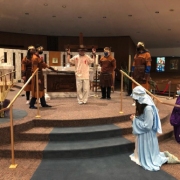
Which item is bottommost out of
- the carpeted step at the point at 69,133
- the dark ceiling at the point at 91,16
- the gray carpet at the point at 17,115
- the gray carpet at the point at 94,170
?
the gray carpet at the point at 94,170

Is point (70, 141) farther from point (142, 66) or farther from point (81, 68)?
point (142, 66)

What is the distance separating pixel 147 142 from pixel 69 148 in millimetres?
1220

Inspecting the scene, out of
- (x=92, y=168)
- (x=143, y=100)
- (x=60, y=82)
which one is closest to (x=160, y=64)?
(x=60, y=82)

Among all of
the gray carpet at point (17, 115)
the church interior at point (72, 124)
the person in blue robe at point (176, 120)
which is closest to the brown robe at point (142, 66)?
the church interior at point (72, 124)

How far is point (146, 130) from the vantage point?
3.09m

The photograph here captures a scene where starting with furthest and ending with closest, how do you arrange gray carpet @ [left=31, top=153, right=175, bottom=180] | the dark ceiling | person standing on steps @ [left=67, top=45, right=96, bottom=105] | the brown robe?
the dark ceiling < person standing on steps @ [left=67, top=45, right=96, bottom=105] < the brown robe < gray carpet @ [left=31, top=153, right=175, bottom=180]

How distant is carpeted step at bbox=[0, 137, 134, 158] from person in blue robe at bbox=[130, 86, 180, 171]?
50cm

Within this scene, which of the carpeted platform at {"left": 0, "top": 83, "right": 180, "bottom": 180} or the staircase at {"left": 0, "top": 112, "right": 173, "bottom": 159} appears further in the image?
the staircase at {"left": 0, "top": 112, "right": 173, "bottom": 159}

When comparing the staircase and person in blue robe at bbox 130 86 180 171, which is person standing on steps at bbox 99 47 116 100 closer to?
the staircase

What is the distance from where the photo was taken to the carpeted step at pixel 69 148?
3367 millimetres

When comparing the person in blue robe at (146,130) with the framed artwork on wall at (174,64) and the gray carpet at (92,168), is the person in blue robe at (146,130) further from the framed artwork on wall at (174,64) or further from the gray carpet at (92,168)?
the framed artwork on wall at (174,64)

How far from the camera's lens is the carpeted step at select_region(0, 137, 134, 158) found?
3367mm

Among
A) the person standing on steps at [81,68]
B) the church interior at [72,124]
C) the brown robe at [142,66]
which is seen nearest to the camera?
the church interior at [72,124]

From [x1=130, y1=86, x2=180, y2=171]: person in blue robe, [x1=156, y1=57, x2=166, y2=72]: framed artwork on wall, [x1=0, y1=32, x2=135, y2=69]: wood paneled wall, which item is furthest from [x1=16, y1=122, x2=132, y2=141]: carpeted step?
[x1=156, y1=57, x2=166, y2=72]: framed artwork on wall
